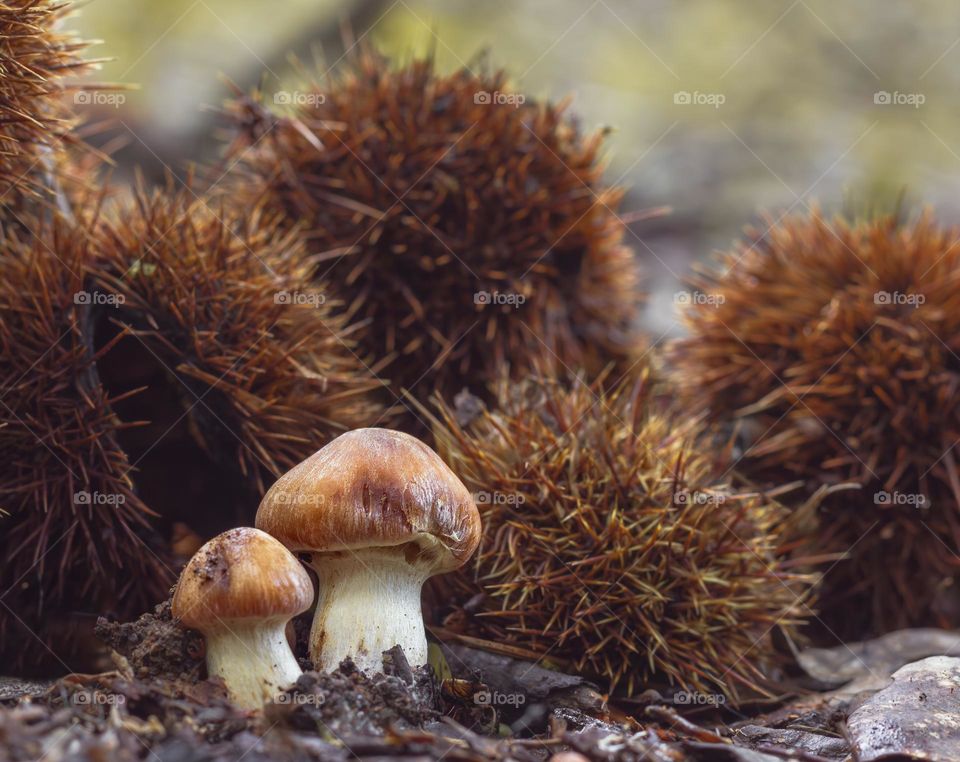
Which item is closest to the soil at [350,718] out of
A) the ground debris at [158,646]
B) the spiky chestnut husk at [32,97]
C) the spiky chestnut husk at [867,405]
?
the ground debris at [158,646]

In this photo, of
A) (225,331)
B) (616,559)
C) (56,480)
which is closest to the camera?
(56,480)

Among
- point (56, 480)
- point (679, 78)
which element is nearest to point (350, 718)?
point (56, 480)

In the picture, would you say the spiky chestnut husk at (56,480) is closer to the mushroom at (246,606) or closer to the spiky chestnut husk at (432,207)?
→ the mushroom at (246,606)

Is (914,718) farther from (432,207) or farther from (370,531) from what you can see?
(432,207)

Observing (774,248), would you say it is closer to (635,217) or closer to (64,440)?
(635,217)

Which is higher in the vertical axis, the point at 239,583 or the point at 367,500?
the point at 367,500

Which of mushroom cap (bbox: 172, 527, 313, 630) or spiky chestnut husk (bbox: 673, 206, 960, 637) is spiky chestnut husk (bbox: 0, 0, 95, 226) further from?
spiky chestnut husk (bbox: 673, 206, 960, 637)
